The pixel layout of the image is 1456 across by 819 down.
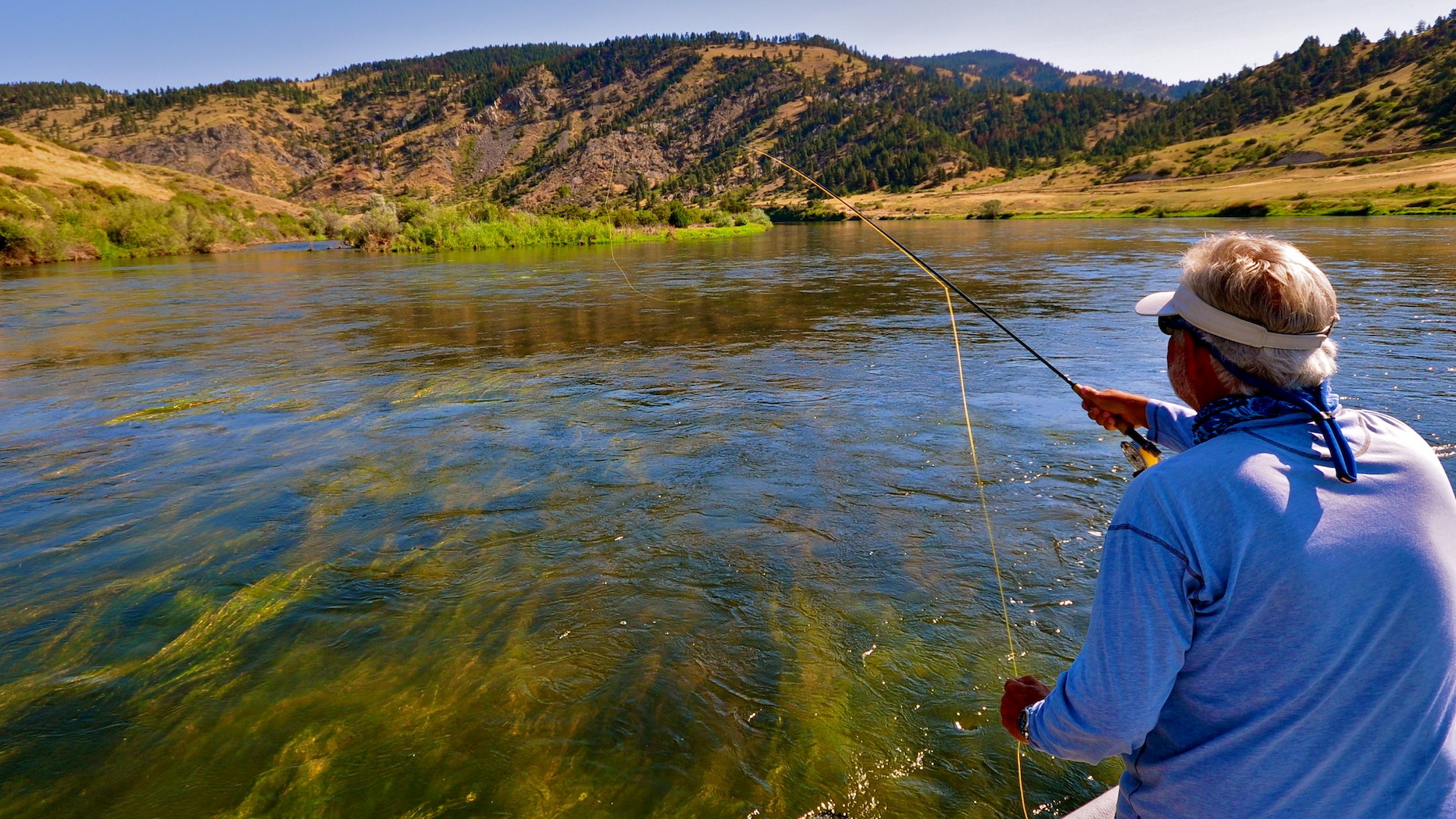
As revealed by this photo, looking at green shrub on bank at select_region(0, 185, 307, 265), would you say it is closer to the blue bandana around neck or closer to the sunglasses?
the sunglasses

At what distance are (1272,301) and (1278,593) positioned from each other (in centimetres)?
71

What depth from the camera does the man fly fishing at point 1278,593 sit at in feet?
5.69

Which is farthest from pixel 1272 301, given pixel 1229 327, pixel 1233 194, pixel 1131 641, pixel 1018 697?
pixel 1233 194

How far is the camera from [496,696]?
4672 millimetres

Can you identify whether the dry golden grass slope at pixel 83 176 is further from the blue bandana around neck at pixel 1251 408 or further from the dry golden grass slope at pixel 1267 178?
the dry golden grass slope at pixel 1267 178

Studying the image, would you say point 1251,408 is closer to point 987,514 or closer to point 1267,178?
point 987,514

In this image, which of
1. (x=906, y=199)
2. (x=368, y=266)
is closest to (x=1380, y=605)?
(x=368, y=266)

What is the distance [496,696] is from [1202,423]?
4.07 meters

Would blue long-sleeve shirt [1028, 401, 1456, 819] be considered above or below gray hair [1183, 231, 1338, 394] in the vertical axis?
below

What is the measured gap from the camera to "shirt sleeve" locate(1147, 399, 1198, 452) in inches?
125

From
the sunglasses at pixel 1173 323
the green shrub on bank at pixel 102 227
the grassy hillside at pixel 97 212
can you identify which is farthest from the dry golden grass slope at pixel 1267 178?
the green shrub on bank at pixel 102 227

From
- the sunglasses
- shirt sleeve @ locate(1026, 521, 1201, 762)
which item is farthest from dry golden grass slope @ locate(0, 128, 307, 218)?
shirt sleeve @ locate(1026, 521, 1201, 762)

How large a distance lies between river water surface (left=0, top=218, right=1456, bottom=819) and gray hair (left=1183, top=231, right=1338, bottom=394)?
8.63 feet

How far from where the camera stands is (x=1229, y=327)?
197 centimetres
